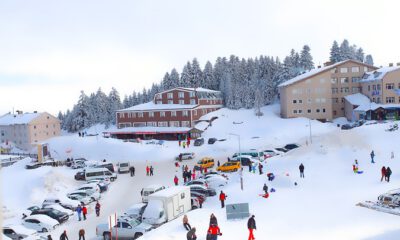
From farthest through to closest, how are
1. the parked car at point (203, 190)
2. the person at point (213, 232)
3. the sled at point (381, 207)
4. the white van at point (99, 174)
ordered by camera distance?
the white van at point (99, 174) → the parked car at point (203, 190) → the sled at point (381, 207) → the person at point (213, 232)

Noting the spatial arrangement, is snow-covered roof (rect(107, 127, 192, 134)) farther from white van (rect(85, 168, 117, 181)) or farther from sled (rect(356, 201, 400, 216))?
sled (rect(356, 201, 400, 216))

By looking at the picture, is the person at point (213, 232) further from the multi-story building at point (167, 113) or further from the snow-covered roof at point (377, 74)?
the snow-covered roof at point (377, 74)

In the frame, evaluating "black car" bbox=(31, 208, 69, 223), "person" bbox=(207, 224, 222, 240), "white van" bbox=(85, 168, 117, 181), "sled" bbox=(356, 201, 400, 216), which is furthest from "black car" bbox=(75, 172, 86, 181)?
"sled" bbox=(356, 201, 400, 216)

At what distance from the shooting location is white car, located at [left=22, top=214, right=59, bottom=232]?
25969 mm

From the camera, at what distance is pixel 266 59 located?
95938 millimetres

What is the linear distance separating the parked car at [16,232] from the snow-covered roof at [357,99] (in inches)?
2268

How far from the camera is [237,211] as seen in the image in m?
21.8

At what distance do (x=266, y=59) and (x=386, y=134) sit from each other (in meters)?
57.0

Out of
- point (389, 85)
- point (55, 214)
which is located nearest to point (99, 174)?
point (55, 214)

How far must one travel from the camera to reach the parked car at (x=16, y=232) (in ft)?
79.4

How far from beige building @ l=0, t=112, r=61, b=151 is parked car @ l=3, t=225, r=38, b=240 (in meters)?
61.7

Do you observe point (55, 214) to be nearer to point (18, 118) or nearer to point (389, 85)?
point (389, 85)

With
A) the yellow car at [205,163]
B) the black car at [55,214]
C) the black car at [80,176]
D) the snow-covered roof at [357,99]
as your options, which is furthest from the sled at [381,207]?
the snow-covered roof at [357,99]

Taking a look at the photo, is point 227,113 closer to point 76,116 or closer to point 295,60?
point 295,60
